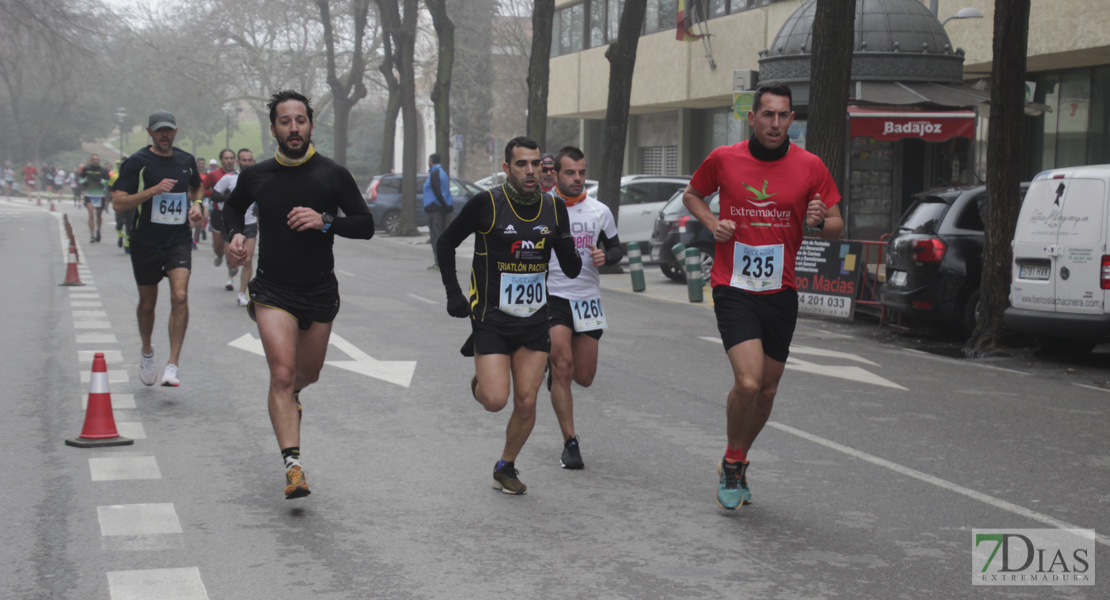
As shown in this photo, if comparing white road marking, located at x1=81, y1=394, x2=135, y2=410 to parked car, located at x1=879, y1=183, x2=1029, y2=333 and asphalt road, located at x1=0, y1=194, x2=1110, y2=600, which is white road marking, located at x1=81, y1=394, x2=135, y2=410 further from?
→ parked car, located at x1=879, y1=183, x2=1029, y2=333

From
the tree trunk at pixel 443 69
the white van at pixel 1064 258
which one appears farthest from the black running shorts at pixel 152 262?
the tree trunk at pixel 443 69

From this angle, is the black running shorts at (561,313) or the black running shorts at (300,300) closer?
the black running shorts at (300,300)

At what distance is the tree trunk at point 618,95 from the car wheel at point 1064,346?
436 inches

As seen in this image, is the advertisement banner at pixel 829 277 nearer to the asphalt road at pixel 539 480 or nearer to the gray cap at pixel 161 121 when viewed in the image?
the asphalt road at pixel 539 480

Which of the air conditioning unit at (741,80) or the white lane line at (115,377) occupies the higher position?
the air conditioning unit at (741,80)

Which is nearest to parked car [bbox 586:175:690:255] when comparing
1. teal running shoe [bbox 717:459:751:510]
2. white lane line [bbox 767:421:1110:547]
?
white lane line [bbox 767:421:1110:547]

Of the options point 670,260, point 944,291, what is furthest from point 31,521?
point 670,260

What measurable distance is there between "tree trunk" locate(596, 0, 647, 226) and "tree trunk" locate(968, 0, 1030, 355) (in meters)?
10.4

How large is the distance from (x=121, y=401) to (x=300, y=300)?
3143 millimetres

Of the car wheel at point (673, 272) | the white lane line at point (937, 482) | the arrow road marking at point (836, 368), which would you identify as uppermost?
the car wheel at point (673, 272)

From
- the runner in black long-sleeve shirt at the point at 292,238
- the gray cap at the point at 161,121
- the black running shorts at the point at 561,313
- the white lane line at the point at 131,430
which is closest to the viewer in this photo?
the runner in black long-sleeve shirt at the point at 292,238

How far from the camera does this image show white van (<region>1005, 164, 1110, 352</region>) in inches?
438

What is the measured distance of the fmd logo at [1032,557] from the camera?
518 cm

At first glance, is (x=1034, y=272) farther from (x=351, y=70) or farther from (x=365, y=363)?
(x=351, y=70)
